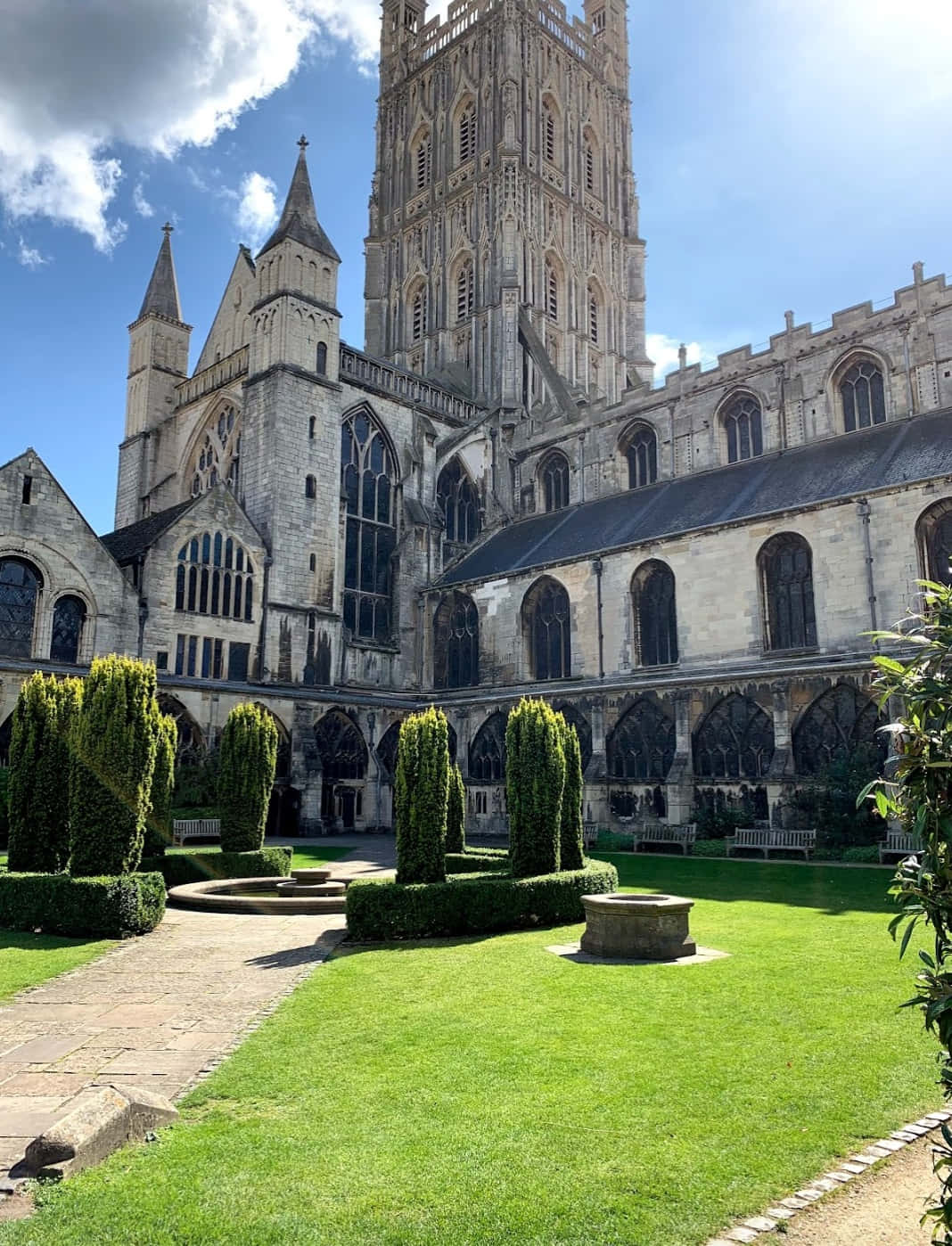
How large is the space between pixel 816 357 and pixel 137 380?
30.0 meters

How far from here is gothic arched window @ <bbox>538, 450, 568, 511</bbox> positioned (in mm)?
41906

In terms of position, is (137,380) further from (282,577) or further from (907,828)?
(907,828)

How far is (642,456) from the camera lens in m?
39.0

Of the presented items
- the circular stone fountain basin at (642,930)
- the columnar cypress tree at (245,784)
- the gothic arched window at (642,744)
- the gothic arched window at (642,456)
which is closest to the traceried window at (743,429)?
the gothic arched window at (642,456)

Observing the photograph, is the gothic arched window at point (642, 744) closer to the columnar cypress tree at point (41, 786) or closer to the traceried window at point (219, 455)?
the columnar cypress tree at point (41, 786)

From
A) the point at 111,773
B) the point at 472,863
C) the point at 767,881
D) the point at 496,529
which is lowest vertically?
the point at 767,881

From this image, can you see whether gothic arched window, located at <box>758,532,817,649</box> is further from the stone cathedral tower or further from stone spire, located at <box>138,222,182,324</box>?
stone spire, located at <box>138,222,182,324</box>

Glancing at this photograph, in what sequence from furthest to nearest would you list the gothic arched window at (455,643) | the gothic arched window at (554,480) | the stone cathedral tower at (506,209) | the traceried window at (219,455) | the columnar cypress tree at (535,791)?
the stone cathedral tower at (506,209) → the gothic arched window at (554,480) → the traceried window at (219,455) → the gothic arched window at (455,643) → the columnar cypress tree at (535,791)

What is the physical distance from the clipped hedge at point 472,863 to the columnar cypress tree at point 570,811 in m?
1.85

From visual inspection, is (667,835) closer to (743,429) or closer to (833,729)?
(833,729)

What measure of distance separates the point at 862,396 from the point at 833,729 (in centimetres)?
1421

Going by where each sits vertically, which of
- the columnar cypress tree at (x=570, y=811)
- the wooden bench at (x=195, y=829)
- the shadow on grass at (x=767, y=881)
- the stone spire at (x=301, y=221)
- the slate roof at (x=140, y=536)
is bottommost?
the shadow on grass at (x=767, y=881)

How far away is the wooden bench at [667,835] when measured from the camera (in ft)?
82.5

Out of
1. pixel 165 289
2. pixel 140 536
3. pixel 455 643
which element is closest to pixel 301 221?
pixel 165 289
